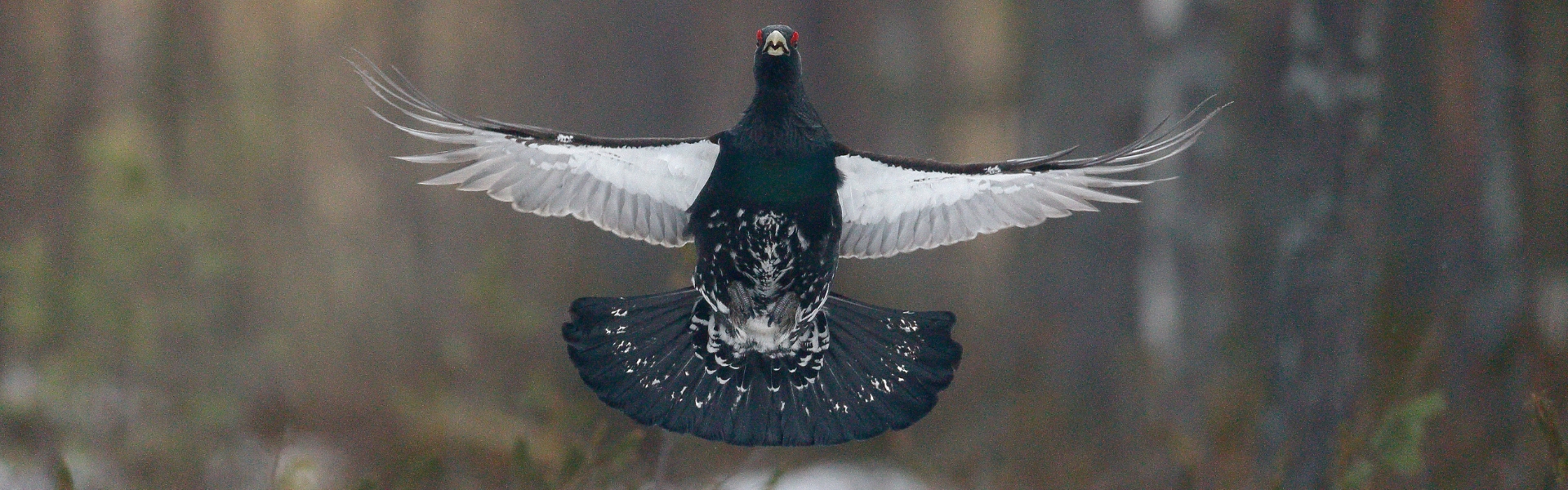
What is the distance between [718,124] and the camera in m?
7.06

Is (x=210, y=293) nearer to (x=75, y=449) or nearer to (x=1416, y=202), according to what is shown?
(x=75, y=449)

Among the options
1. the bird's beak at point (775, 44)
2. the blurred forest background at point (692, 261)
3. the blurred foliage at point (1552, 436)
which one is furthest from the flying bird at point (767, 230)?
the blurred foliage at point (1552, 436)

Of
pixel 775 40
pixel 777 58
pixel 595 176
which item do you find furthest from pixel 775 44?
pixel 595 176

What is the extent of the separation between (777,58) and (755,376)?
0.79m

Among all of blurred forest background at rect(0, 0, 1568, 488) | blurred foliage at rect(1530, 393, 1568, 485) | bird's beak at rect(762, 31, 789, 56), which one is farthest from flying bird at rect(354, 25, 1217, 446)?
blurred foliage at rect(1530, 393, 1568, 485)

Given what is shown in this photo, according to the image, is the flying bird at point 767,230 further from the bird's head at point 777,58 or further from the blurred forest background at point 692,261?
the blurred forest background at point 692,261

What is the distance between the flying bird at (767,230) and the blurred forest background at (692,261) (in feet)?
0.66

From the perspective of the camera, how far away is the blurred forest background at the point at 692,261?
12.4 feet

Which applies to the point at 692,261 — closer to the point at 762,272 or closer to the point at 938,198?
the point at 762,272

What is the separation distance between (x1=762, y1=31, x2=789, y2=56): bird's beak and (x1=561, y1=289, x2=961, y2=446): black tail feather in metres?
0.73

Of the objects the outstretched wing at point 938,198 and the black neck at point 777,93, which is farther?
the outstretched wing at point 938,198

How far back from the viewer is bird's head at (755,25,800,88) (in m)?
2.37

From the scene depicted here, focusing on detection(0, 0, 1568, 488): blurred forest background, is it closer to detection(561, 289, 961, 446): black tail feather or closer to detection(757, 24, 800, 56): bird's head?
detection(561, 289, 961, 446): black tail feather

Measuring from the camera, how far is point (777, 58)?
8.20 feet
